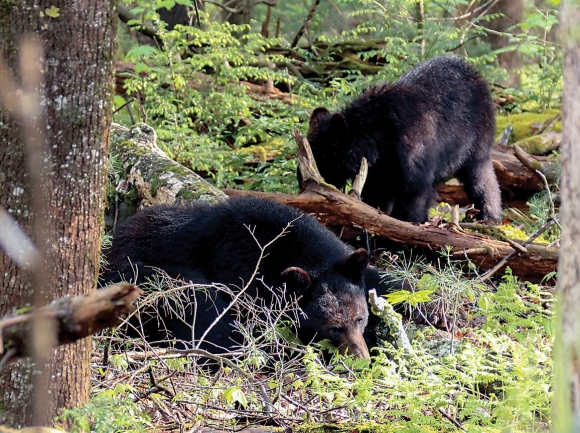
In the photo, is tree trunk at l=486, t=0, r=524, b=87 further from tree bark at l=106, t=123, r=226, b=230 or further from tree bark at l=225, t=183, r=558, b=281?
tree bark at l=106, t=123, r=226, b=230

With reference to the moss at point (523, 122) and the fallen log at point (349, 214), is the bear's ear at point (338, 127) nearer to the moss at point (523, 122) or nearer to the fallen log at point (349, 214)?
the fallen log at point (349, 214)

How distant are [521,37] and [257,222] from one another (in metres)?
6.57

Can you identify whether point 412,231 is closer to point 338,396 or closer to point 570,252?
point 338,396

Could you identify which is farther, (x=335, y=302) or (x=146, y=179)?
(x=146, y=179)

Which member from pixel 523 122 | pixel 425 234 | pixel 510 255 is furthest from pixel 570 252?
pixel 523 122

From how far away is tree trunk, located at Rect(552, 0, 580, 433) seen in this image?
2064 mm

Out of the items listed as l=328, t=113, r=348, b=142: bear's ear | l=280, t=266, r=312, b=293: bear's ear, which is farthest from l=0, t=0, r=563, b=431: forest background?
l=280, t=266, r=312, b=293: bear's ear

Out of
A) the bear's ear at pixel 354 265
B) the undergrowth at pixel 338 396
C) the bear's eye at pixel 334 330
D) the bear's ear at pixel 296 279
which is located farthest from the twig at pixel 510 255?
the undergrowth at pixel 338 396

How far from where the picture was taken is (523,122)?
1174 cm

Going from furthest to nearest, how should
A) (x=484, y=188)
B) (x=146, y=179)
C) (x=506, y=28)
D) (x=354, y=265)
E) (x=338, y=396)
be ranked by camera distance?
(x=506, y=28) < (x=484, y=188) < (x=146, y=179) < (x=354, y=265) < (x=338, y=396)

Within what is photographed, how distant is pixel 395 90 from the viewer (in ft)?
29.2

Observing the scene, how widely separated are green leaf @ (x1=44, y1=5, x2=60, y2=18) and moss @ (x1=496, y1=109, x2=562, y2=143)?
9.49 metres

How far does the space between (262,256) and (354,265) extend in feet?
2.35

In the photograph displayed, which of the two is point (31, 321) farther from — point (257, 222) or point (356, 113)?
point (356, 113)
